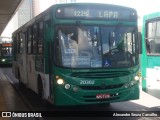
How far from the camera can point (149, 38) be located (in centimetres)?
1057

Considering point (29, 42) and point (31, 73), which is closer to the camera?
point (31, 73)

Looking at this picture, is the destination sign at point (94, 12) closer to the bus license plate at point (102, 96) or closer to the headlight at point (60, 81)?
the headlight at point (60, 81)

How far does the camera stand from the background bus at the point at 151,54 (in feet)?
32.8

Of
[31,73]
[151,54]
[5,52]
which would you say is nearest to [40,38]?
[31,73]

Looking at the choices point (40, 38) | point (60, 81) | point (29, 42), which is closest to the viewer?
point (60, 81)

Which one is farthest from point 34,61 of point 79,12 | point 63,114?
point 79,12

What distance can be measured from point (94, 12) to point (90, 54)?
1107 millimetres

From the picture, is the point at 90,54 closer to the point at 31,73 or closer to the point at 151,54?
the point at 151,54

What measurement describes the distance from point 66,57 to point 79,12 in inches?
47.0

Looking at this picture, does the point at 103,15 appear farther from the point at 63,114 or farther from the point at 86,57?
the point at 63,114

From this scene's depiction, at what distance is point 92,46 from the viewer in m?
8.42

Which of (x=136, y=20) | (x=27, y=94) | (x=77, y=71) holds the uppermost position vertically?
(x=136, y=20)

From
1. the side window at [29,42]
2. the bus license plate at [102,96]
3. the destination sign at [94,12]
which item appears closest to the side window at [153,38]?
the destination sign at [94,12]

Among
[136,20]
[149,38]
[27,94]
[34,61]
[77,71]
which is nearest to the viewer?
[77,71]
